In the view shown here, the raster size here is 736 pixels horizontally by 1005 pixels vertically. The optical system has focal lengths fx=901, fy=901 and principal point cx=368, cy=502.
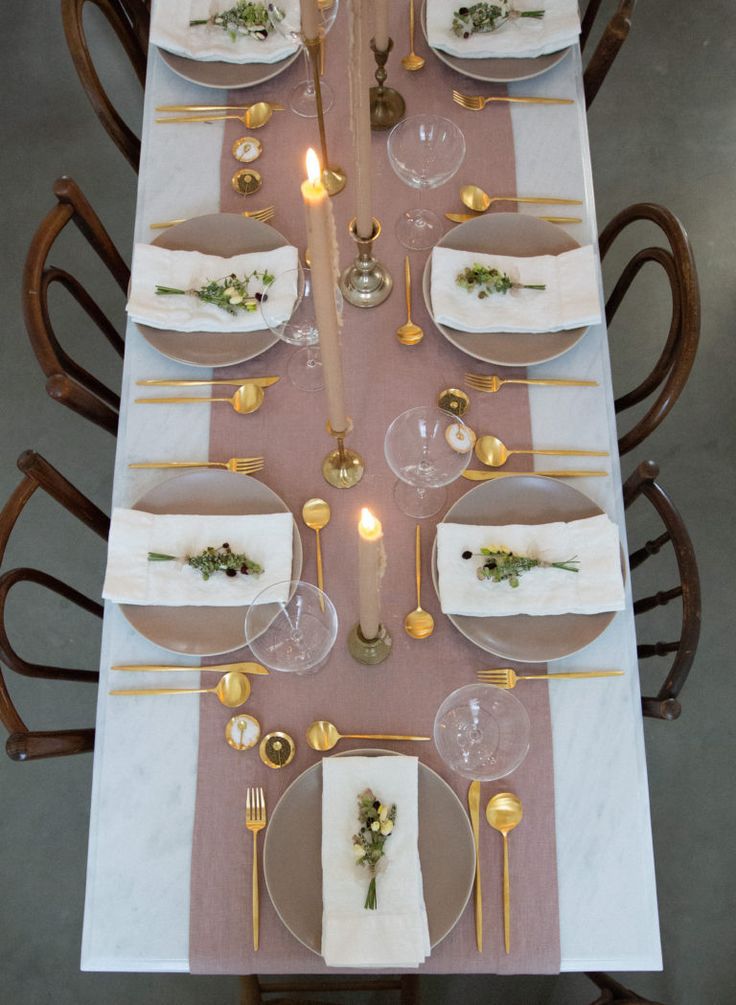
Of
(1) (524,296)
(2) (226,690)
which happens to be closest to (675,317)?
(1) (524,296)

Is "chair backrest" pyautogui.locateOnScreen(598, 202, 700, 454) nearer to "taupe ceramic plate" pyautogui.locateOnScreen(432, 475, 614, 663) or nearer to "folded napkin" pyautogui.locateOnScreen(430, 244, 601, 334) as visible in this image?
"folded napkin" pyautogui.locateOnScreen(430, 244, 601, 334)

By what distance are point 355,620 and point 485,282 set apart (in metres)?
0.81

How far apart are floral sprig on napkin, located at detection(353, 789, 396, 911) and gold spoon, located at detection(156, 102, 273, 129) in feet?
5.35

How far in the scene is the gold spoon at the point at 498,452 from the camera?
1918 millimetres

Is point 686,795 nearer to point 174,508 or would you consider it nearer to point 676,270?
point 676,270

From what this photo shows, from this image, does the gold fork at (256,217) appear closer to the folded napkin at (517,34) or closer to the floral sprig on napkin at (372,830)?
the folded napkin at (517,34)

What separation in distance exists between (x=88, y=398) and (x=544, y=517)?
104 cm

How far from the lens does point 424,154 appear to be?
2082 millimetres

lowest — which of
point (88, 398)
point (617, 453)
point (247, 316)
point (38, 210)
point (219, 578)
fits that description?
point (219, 578)

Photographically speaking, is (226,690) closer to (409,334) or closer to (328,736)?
(328,736)

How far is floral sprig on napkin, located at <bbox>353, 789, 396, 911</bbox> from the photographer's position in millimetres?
1589

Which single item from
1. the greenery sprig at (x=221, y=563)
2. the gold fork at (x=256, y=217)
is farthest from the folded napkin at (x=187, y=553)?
the gold fork at (x=256, y=217)

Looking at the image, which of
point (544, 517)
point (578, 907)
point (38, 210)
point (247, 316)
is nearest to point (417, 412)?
point (544, 517)

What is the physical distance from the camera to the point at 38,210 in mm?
3766
